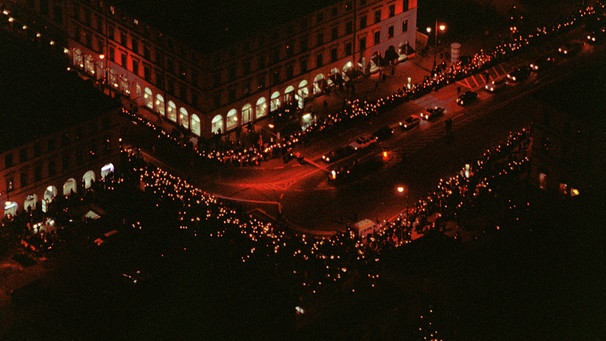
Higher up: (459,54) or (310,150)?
(459,54)

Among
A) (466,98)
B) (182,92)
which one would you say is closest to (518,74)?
(466,98)

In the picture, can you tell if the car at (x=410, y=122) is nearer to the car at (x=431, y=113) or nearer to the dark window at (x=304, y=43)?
the car at (x=431, y=113)

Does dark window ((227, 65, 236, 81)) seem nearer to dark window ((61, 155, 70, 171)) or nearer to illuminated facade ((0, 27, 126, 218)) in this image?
illuminated facade ((0, 27, 126, 218))

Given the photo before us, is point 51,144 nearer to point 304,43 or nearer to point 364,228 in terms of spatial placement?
point 364,228

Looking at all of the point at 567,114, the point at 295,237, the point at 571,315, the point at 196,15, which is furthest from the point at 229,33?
the point at 571,315

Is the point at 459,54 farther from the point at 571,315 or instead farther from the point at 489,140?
the point at 571,315

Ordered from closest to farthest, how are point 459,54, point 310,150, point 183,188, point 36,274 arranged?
point 36,274 → point 183,188 → point 310,150 → point 459,54

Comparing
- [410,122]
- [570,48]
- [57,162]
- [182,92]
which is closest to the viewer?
[57,162]
